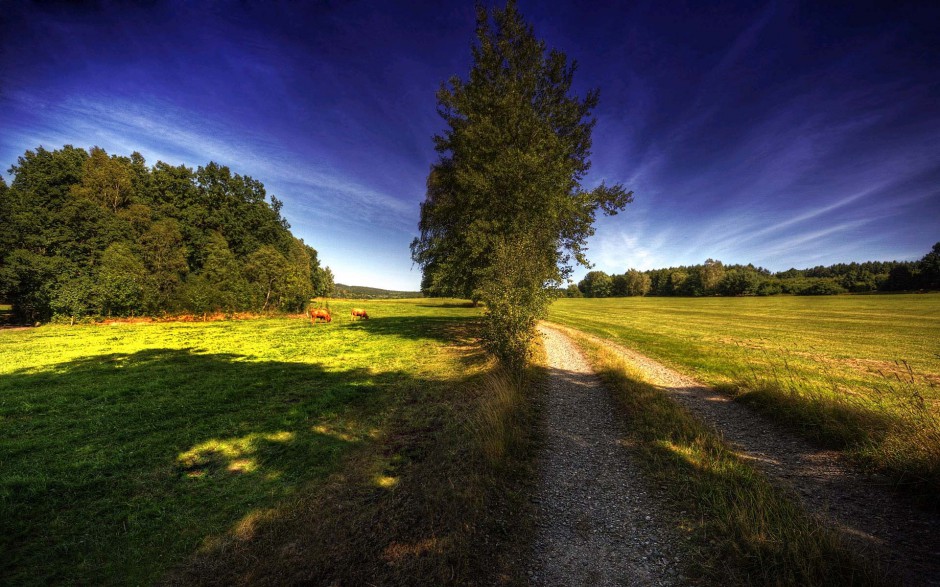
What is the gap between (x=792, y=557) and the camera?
141 inches

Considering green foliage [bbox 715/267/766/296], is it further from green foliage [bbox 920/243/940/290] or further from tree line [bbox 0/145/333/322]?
tree line [bbox 0/145/333/322]

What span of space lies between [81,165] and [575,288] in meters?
131

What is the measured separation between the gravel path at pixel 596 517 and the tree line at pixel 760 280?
8685 cm

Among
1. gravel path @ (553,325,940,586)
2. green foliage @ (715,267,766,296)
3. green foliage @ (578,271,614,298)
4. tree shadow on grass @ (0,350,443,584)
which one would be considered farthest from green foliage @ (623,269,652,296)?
tree shadow on grass @ (0,350,443,584)

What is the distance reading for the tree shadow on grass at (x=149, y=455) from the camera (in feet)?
14.0

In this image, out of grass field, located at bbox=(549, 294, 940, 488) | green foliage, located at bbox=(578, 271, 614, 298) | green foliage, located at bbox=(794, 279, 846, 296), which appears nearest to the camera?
grass field, located at bbox=(549, 294, 940, 488)

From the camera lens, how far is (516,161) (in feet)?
46.4

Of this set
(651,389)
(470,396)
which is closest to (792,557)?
(651,389)

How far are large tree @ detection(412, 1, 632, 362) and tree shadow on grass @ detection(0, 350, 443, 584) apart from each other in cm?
767

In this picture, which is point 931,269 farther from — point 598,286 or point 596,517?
point 596,517

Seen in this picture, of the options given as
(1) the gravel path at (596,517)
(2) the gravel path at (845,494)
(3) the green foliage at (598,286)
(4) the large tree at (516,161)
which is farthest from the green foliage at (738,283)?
(1) the gravel path at (596,517)

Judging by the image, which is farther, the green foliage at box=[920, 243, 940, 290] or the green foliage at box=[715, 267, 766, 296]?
the green foliage at box=[715, 267, 766, 296]

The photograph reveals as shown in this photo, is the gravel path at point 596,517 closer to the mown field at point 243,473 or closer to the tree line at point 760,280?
the mown field at point 243,473

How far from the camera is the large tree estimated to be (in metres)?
14.5
